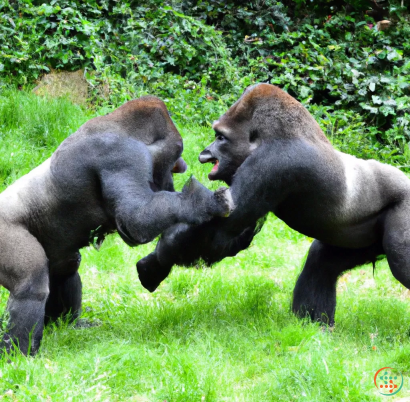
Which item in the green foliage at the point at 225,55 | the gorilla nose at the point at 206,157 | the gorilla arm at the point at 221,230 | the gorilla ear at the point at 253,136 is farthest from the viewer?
the green foliage at the point at 225,55

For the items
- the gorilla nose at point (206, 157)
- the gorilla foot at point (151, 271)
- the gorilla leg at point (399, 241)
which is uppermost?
the gorilla nose at point (206, 157)

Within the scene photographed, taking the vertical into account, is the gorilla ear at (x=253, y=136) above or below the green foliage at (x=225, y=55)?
above

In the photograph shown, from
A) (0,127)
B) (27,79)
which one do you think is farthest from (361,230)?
(27,79)

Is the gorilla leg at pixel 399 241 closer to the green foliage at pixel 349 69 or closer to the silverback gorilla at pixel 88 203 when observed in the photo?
the silverback gorilla at pixel 88 203

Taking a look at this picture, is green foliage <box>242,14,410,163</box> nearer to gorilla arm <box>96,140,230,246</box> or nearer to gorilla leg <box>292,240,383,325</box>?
gorilla leg <box>292,240,383,325</box>

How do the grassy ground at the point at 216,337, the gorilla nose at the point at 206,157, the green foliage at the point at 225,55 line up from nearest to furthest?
the grassy ground at the point at 216,337
the gorilla nose at the point at 206,157
the green foliage at the point at 225,55

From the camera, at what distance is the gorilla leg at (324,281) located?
418 cm

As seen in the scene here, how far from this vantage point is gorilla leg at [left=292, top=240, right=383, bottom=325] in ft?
13.7

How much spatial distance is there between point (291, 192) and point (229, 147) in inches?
20.1

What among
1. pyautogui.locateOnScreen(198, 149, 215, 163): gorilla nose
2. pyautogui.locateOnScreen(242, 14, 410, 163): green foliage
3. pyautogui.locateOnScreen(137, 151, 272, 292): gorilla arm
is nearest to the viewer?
pyautogui.locateOnScreen(137, 151, 272, 292): gorilla arm

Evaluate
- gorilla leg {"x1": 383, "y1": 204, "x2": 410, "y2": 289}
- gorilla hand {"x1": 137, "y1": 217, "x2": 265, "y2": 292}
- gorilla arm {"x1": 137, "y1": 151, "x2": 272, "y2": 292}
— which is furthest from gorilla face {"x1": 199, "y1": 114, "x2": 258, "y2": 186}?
gorilla leg {"x1": 383, "y1": 204, "x2": 410, "y2": 289}

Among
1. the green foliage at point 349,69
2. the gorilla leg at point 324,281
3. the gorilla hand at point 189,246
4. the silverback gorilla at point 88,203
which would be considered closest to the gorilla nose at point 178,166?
the silverback gorilla at point 88,203

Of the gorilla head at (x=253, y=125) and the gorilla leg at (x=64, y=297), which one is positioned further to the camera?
the gorilla leg at (x=64, y=297)

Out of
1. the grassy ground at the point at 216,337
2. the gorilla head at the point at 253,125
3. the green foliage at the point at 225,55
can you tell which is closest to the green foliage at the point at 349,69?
the green foliage at the point at 225,55
